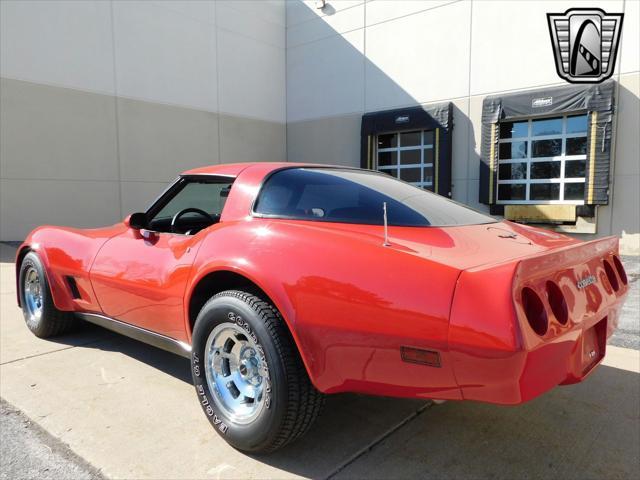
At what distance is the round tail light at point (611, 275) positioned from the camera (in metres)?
A: 2.38

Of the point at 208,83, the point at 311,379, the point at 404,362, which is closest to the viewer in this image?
the point at 404,362

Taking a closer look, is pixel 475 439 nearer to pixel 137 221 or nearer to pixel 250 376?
pixel 250 376

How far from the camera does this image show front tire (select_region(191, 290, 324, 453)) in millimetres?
2055

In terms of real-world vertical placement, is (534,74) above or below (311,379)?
above

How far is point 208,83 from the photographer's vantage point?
13.6 metres

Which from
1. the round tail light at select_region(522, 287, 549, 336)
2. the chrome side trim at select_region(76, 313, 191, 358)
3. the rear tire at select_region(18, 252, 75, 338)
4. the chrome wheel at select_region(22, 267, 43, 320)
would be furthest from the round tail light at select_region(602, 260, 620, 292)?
the chrome wheel at select_region(22, 267, 43, 320)

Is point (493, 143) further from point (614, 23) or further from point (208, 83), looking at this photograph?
point (208, 83)

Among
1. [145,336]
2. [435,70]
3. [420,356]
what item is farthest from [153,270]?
[435,70]

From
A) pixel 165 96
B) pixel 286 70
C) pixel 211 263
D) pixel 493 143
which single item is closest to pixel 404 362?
pixel 211 263

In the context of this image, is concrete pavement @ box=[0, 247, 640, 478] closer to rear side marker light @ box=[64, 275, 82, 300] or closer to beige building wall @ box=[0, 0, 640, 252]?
rear side marker light @ box=[64, 275, 82, 300]

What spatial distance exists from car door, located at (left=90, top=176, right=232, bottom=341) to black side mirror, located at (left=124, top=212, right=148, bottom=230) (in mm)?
36

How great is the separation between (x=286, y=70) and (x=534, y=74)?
25.8 feet

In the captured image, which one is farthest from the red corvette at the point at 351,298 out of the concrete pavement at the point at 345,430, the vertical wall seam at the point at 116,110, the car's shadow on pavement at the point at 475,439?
the vertical wall seam at the point at 116,110

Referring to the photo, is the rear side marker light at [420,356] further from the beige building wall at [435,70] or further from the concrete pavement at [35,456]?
the beige building wall at [435,70]
